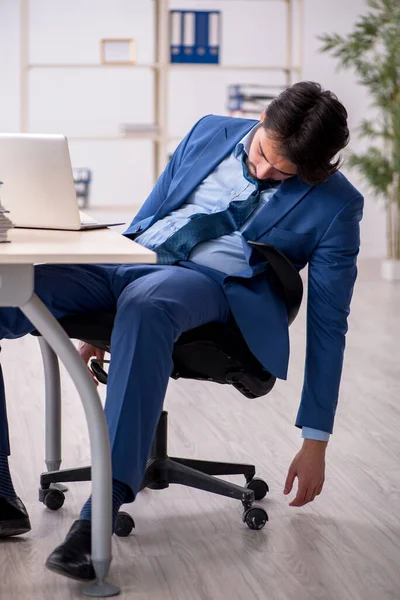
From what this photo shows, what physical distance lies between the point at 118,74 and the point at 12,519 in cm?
497

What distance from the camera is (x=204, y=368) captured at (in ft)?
6.82

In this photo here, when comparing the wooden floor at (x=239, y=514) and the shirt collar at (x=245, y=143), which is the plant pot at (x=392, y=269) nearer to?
the wooden floor at (x=239, y=514)

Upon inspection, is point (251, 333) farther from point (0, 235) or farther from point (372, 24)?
point (372, 24)

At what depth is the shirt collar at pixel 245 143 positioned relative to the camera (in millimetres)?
2305

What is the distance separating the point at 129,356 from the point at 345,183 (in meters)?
0.70

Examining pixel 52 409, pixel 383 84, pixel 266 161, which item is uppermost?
pixel 383 84

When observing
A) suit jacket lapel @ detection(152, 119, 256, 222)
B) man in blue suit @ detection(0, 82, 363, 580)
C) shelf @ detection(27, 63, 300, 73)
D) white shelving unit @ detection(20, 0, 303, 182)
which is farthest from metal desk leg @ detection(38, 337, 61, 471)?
shelf @ detection(27, 63, 300, 73)

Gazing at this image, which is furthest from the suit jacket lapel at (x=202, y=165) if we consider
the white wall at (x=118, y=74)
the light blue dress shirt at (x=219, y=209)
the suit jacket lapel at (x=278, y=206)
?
the white wall at (x=118, y=74)

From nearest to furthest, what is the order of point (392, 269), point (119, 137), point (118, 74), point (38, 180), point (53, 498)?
point (38, 180), point (53, 498), point (392, 269), point (119, 137), point (118, 74)

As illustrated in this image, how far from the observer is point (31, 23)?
6555 millimetres

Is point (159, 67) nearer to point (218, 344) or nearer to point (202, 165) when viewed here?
Result: point (202, 165)

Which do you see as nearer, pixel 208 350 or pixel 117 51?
pixel 208 350

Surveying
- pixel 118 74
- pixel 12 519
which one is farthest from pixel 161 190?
pixel 118 74

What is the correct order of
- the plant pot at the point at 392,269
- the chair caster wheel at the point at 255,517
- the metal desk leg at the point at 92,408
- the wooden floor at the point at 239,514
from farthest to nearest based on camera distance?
the plant pot at the point at 392,269 < the chair caster wheel at the point at 255,517 < the wooden floor at the point at 239,514 < the metal desk leg at the point at 92,408
